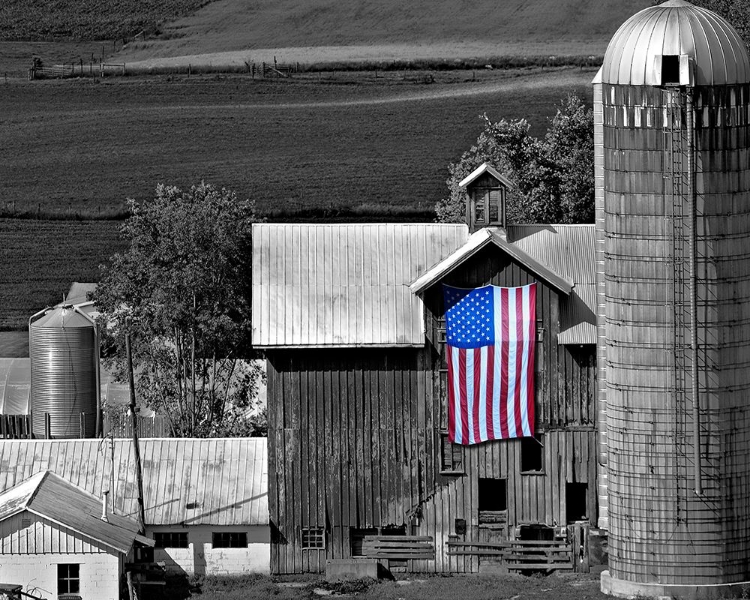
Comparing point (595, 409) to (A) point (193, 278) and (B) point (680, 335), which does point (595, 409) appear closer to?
(B) point (680, 335)

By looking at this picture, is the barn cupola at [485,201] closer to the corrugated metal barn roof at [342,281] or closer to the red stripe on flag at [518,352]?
the corrugated metal barn roof at [342,281]

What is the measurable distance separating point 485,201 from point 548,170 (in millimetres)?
22515

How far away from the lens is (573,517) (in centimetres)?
5484

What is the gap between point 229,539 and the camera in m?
54.2

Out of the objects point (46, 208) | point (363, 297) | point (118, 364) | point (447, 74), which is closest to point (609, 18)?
point (447, 74)

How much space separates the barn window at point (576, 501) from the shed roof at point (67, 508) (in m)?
12.6

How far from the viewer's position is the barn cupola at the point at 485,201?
181 ft

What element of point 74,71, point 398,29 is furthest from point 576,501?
point 398,29

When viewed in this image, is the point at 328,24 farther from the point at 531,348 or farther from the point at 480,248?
the point at 531,348

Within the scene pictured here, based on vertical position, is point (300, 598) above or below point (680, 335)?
below

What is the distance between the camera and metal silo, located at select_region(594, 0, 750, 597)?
48.9 m

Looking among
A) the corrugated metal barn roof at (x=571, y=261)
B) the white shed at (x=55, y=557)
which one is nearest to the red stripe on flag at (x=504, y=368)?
the corrugated metal barn roof at (x=571, y=261)

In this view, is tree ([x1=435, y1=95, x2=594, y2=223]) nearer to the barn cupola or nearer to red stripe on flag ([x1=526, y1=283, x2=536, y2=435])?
the barn cupola

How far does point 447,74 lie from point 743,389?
77.0m
